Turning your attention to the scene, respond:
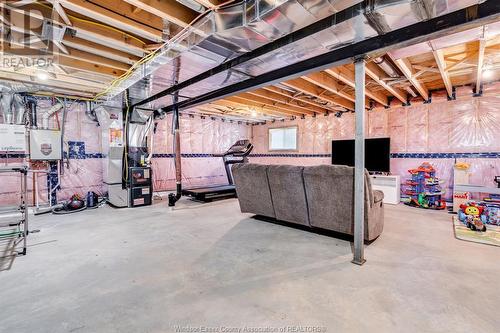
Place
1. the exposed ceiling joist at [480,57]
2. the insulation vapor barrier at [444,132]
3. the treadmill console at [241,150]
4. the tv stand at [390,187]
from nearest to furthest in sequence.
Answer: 1. the exposed ceiling joist at [480,57]
2. the insulation vapor barrier at [444,132]
3. the tv stand at [390,187]
4. the treadmill console at [241,150]

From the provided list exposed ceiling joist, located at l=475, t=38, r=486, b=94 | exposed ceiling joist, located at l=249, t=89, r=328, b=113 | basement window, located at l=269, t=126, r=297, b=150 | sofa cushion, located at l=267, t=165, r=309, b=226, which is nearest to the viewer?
exposed ceiling joist, located at l=475, t=38, r=486, b=94

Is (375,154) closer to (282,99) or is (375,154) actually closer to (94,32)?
(282,99)

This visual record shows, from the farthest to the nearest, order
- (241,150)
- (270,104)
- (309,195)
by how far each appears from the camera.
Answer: (241,150), (270,104), (309,195)

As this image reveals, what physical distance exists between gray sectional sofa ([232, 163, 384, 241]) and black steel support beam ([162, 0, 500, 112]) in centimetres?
119

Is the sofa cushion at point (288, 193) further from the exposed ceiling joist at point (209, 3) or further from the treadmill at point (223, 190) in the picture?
the treadmill at point (223, 190)

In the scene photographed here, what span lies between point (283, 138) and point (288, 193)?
5.25 metres

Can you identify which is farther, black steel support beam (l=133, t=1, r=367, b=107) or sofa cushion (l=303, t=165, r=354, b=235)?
sofa cushion (l=303, t=165, r=354, b=235)

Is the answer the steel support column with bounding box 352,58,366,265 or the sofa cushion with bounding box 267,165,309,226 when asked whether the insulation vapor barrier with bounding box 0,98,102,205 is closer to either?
the sofa cushion with bounding box 267,165,309,226

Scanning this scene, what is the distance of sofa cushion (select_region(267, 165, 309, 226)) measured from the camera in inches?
123

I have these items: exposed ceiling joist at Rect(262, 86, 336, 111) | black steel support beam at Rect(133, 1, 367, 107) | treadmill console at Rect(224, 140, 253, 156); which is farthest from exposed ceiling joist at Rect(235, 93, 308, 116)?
black steel support beam at Rect(133, 1, 367, 107)

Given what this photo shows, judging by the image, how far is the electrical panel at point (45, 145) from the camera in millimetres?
4504

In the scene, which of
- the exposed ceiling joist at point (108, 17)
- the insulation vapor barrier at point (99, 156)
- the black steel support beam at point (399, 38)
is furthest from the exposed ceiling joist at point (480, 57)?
the insulation vapor barrier at point (99, 156)

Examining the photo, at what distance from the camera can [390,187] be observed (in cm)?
525

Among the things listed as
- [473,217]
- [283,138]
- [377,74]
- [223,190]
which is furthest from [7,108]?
[473,217]
